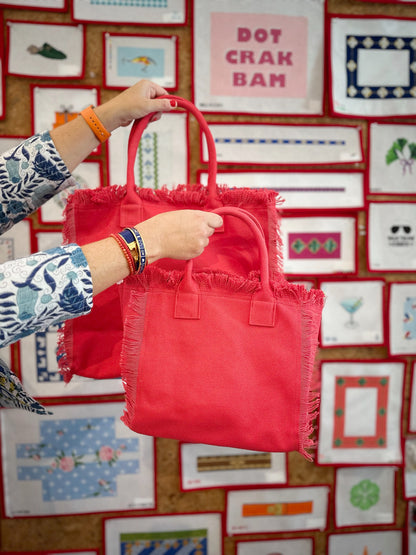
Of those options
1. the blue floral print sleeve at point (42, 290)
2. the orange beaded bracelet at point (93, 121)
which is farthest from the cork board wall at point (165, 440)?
the blue floral print sleeve at point (42, 290)

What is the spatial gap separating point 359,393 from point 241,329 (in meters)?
1.21

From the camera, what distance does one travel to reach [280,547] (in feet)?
6.14

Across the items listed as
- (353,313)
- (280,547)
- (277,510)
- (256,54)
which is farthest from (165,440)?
(256,54)

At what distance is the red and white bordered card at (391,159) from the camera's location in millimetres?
1691

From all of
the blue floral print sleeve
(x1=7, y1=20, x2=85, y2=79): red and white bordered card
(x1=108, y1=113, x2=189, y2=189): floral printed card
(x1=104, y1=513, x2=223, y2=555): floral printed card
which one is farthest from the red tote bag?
(x1=104, y1=513, x2=223, y2=555): floral printed card

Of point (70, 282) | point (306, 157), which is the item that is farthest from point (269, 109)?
point (70, 282)

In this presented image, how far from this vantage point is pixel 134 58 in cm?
157

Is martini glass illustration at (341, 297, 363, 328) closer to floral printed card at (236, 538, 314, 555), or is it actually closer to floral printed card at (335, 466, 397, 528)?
floral printed card at (335, 466, 397, 528)

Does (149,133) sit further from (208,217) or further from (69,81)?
(208,217)

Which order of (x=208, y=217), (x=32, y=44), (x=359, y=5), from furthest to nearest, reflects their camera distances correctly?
(x=359, y=5) < (x=32, y=44) < (x=208, y=217)

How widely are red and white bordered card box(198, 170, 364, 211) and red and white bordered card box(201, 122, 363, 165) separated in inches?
1.9

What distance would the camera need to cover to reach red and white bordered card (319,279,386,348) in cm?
172

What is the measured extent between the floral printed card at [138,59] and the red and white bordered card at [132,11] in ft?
0.18

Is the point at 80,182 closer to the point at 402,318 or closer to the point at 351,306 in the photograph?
the point at 351,306
